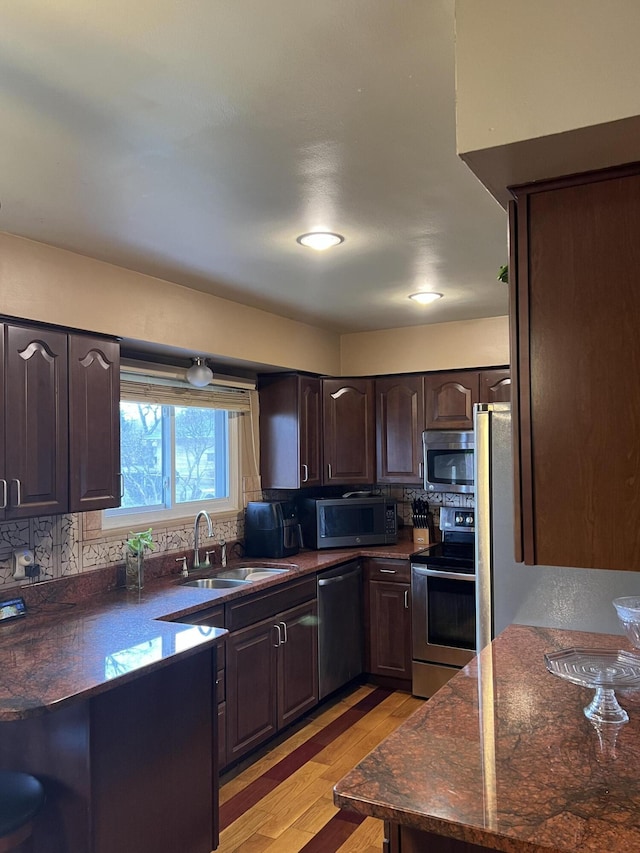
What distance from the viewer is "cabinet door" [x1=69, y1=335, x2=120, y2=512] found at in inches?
104

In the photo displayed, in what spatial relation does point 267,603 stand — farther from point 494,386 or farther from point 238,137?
point 238,137

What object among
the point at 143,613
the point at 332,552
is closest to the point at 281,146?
the point at 143,613

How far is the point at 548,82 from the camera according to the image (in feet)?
3.68

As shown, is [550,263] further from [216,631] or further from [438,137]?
[216,631]

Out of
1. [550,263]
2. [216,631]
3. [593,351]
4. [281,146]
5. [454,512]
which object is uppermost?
[281,146]

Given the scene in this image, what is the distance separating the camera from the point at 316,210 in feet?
7.57

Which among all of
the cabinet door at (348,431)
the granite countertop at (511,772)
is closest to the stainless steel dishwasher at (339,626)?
the cabinet door at (348,431)

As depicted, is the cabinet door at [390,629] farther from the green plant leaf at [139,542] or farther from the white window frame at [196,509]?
the green plant leaf at [139,542]

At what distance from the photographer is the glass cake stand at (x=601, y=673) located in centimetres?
156

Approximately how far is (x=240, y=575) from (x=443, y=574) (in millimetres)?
1188

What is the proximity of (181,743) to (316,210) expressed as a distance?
195 centimetres

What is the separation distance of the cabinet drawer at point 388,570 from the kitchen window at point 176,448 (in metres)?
0.95

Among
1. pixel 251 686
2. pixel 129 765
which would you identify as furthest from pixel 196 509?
pixel 129 765

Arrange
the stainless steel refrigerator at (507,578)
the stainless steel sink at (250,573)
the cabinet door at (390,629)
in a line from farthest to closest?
the cabinet door at (390,629) → the stainless steel sink at (250,573) → the stainless steel refrigerator at (507,578)
